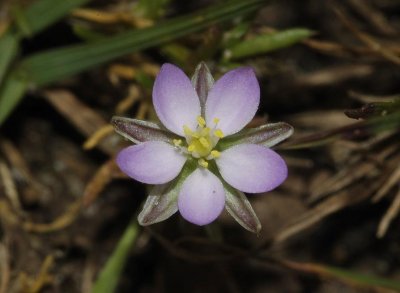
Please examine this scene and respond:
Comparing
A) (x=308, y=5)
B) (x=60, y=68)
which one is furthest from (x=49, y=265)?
(x=308, y=5)

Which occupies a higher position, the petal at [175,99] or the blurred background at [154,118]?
the petal at [175,99]

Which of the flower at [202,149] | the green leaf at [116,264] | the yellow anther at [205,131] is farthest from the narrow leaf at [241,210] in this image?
the green leaf at [116,264]

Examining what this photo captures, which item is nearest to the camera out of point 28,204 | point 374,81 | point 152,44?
point 152,44

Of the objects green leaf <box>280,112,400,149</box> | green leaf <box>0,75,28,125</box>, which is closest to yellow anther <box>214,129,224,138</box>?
green leaf <box>280,112,400,149</box>

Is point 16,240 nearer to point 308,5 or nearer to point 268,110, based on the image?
point 268,110

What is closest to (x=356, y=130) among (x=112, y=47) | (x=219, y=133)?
(x=219, y=133)

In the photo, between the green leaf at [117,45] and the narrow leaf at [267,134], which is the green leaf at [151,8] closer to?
the green leaf at [117,45]
